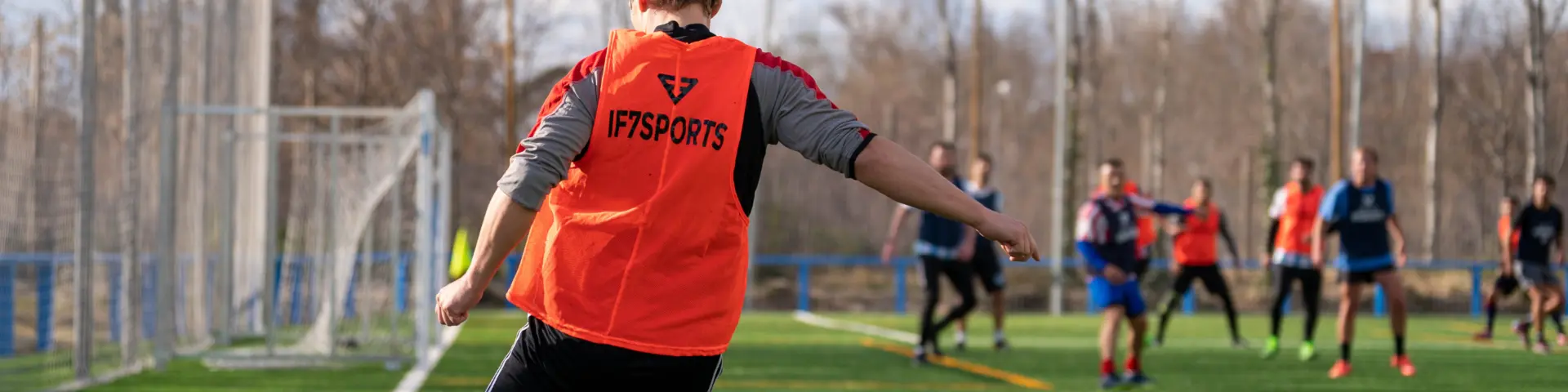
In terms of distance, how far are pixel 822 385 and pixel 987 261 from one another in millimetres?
4207

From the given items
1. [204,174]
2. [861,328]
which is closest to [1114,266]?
[204,174]

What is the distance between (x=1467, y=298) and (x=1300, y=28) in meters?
31.4

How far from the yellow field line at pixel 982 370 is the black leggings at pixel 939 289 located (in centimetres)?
24

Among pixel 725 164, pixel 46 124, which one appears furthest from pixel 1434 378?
pixel 725 164

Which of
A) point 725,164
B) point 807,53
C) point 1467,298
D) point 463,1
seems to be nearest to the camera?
point 725,164

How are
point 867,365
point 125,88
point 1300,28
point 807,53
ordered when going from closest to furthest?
point 125,88 < point 867,365 < point 807,53 < point 1300,28

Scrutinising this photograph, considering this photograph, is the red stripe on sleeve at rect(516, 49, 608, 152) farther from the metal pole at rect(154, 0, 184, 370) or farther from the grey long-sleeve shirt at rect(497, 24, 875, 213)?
the metal pole at rect(154, 0, 184, 370)

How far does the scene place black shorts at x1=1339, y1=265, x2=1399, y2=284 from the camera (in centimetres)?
1320

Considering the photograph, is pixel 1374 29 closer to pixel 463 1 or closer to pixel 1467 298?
pixel 1467 298

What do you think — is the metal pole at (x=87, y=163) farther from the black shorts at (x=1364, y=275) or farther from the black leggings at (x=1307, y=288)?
the black leggings at (x=1307, y=288)

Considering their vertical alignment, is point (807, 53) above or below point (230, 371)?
above

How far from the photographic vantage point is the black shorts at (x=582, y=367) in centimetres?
364

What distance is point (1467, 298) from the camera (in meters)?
35.6

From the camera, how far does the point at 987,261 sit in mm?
16141
